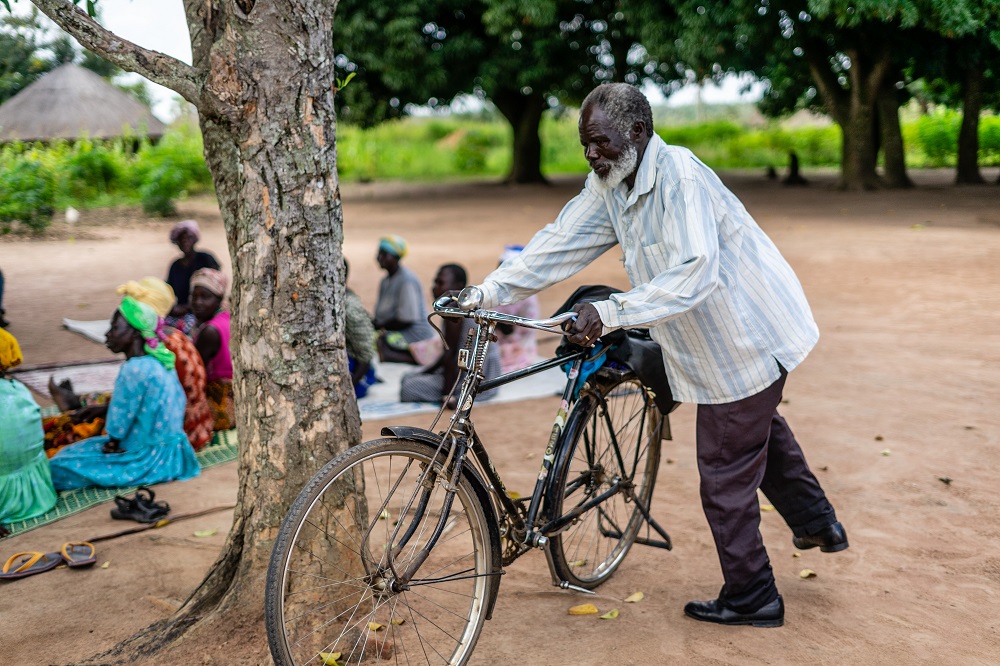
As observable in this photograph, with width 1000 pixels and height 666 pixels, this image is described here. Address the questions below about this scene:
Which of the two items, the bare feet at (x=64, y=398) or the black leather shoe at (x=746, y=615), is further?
the bare feet at (x=64, y=398)

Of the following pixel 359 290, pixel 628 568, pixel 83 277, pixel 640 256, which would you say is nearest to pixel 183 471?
pixel 628 568

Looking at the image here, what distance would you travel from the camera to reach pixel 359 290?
11266 millimetres

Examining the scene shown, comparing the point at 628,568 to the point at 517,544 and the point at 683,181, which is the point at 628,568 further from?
the point at 683,181

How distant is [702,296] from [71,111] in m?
22.3

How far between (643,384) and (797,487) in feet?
2.34

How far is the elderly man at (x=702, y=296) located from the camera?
2.84m

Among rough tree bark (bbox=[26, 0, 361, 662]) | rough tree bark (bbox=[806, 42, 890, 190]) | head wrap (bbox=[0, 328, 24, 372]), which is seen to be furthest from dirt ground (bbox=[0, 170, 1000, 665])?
rough tree bark (bbox=[806, 42, 890, 190])

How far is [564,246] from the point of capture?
10.7 feet

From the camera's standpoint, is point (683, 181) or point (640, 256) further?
point (640, 256)

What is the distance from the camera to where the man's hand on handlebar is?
279 centimetres

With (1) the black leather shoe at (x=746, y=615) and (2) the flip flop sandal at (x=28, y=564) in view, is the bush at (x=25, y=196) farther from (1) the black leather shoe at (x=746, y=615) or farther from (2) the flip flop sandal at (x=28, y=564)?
(1) the black leather shoe at (x=746, y=615)

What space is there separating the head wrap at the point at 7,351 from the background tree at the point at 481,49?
1543cm

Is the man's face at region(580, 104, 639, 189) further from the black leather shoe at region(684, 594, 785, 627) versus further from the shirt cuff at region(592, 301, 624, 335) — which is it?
the black leather shoe at region(684, 594, 785, 627)

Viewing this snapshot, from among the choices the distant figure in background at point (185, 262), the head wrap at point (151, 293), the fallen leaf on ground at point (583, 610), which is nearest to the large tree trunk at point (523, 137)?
the distant figure in background at point (185, 262)
